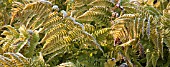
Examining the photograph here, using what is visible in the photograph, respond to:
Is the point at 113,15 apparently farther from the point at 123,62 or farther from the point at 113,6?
the point at 123,62

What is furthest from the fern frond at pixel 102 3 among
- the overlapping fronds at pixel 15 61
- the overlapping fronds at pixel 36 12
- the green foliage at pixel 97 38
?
the overlapping fronds at pixel 15 61

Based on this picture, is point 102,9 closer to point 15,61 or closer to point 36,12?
point 36,12

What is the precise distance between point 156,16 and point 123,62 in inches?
9.2

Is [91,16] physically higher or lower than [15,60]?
higher

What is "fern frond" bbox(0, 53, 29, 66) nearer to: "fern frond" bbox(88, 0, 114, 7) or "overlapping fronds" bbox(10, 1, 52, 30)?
"overlapping fronds" bbox(10, 1, 52, 30)

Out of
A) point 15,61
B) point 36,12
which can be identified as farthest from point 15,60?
point 36,12

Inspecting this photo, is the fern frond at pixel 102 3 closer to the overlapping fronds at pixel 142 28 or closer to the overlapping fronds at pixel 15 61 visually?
the overlapping fronds at pixel 142 28

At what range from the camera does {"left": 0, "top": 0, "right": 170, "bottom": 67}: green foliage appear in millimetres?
1259

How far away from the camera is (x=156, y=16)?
1331 mm

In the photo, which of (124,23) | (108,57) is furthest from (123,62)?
(124,23)

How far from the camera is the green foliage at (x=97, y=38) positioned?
1259 millimetres

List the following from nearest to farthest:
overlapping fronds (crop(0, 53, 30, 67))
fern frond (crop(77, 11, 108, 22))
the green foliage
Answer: overlapping fronds (crop(0, 53, 30, 67)) → the green foliage → fern frond (crop(77, 11, 108, 22))

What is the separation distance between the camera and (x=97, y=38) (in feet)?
4.38

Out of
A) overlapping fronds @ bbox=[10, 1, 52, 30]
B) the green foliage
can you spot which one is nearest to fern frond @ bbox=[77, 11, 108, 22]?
the green foliage
